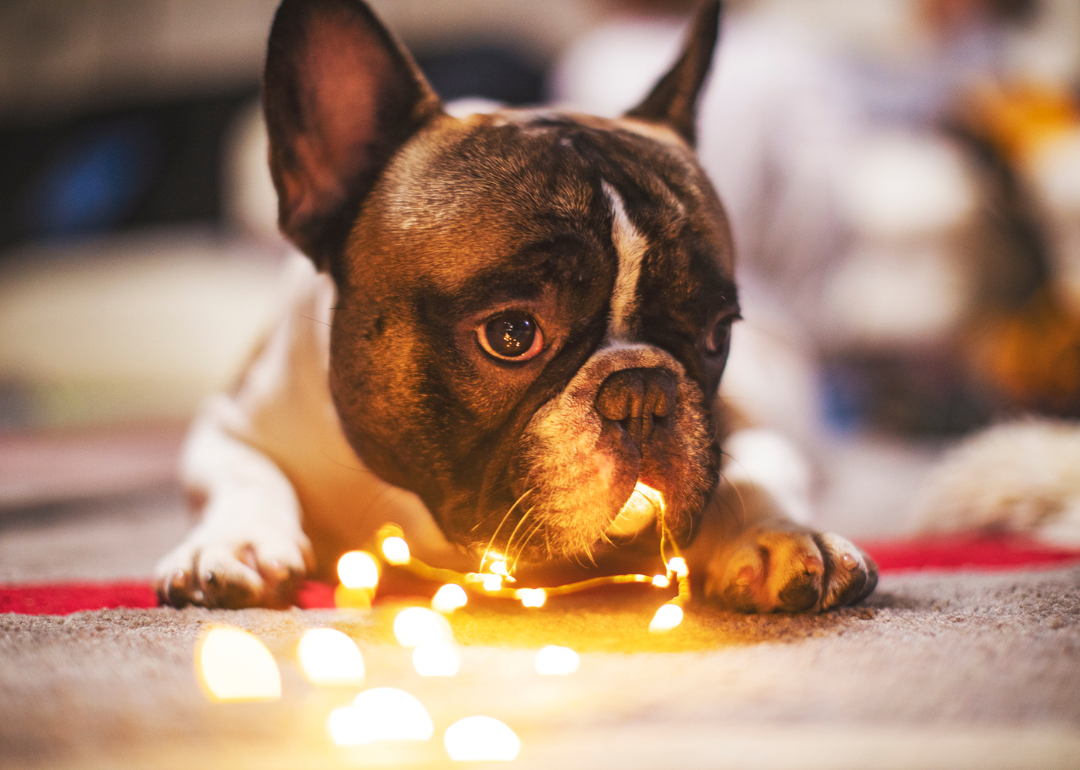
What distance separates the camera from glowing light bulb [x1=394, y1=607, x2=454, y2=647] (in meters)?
0.91

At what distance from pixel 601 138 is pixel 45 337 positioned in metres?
3.91

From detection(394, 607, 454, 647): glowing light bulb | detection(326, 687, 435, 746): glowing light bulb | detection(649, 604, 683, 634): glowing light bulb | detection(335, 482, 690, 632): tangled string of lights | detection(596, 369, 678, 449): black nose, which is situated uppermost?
detection(596, 369, 678, 449): black nose

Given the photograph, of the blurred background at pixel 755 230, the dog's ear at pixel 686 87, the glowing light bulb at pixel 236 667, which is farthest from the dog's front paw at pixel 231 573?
the dog's ear at pixel 686 87

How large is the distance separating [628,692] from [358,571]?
59 cm

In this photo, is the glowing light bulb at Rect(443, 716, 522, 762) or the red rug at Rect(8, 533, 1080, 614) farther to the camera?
the red rug at Rect(8, 533, 1080, 614)

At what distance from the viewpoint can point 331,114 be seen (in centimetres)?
121

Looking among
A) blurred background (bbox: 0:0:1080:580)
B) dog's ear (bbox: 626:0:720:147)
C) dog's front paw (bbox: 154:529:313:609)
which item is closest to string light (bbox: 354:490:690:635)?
dog's front paw (bbox: 154:529:313:609)

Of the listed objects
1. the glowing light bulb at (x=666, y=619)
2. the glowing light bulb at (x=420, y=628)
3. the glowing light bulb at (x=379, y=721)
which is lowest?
the glowing light bulb at (x=379, y=721)

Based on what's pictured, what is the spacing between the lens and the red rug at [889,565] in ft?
3.43

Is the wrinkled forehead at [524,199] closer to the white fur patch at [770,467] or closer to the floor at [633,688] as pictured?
the white fur patch at [770,467]

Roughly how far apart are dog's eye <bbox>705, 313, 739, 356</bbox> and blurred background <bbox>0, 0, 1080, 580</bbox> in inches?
15.6

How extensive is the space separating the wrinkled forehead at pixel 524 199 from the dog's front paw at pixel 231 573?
43 cm

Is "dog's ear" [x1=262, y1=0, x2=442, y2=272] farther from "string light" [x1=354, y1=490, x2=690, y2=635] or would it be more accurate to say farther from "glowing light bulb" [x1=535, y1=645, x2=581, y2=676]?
"glowing light bulb" [x1=535, y1=645, x2=581, y2=676]

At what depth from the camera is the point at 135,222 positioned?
191 inches
